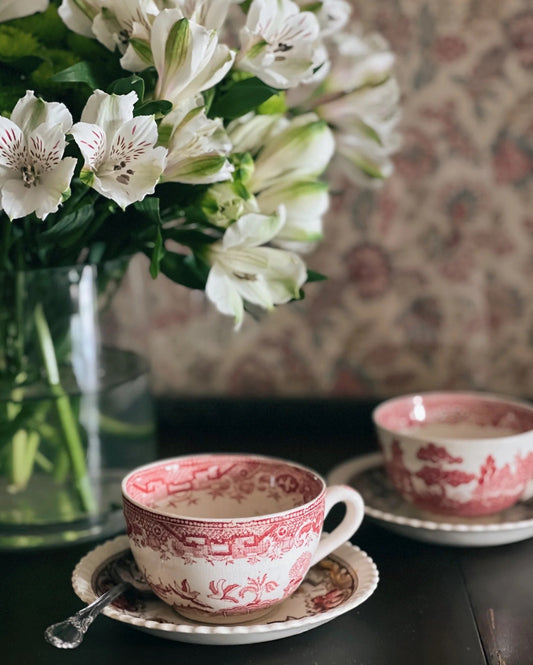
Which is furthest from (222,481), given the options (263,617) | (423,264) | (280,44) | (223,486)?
(423,264)

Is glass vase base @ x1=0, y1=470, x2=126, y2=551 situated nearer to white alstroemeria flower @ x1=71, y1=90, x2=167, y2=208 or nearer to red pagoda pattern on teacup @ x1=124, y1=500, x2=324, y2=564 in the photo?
red pagoda pattern on teacup @ x1=124, y1=500, x2=324, y2=564

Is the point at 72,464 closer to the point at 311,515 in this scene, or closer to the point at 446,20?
the point at 311,515

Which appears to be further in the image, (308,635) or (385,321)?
(385,321)

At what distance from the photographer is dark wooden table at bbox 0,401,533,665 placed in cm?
58

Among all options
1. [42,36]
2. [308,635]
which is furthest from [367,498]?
[42,36]

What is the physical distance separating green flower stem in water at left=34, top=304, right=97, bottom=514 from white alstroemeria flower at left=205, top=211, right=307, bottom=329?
16 centimetres

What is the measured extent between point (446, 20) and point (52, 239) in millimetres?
595

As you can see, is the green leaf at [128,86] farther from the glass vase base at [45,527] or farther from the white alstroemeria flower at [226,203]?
the glass vase base at [45,527]

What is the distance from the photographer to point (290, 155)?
26.9 inches

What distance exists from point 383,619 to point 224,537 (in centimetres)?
15

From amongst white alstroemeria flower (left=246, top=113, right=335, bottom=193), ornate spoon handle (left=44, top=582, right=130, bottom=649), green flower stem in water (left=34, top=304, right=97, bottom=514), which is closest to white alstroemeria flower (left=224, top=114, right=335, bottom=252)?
white alstroemeria flower (left=246, top=113, right=335, bottom=193)

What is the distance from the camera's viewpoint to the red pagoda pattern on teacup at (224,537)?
0.56 meters

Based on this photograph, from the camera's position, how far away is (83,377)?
761 mm

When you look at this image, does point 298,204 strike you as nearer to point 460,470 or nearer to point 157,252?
point 157,252
